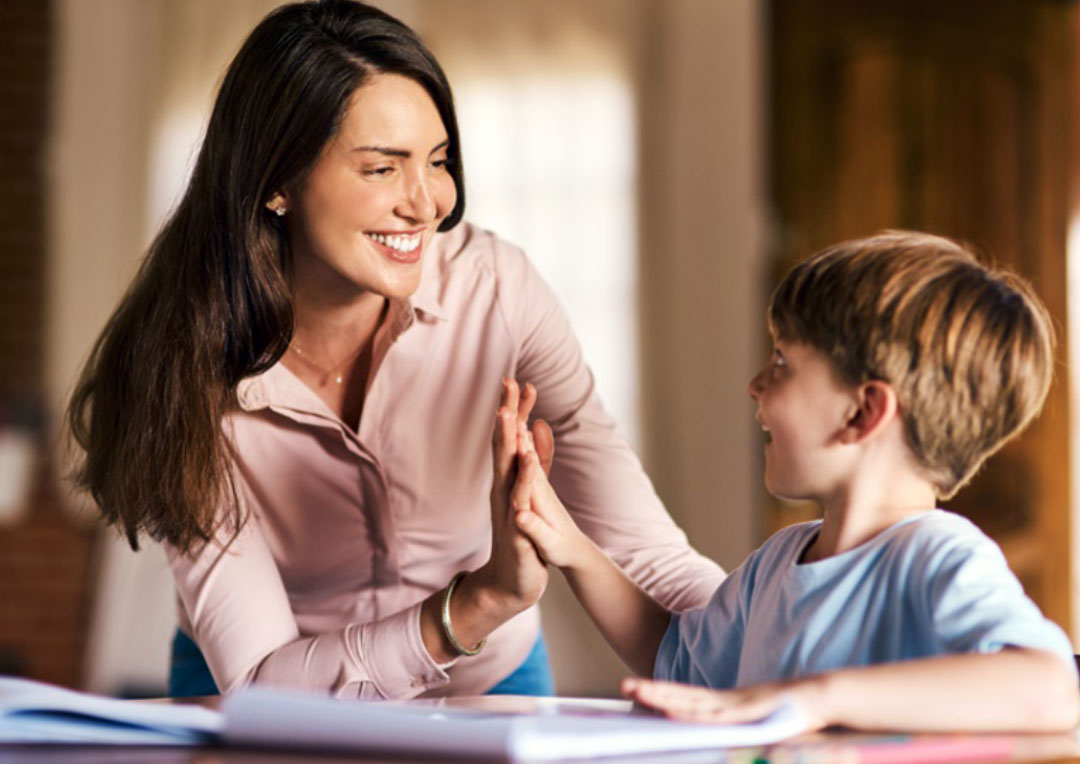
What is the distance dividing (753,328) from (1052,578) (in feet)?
3.89

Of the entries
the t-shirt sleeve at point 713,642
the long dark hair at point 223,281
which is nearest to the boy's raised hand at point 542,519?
the t-shirt sleeve at point 713,642

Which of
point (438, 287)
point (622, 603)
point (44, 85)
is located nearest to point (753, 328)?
point (44, 85)

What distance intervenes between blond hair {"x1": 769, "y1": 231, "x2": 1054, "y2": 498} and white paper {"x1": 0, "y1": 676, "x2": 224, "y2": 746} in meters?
0.49

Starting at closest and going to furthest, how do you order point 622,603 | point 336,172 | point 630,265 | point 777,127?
point 622,603 < point 336,172 < point 777,127 < point 630,265

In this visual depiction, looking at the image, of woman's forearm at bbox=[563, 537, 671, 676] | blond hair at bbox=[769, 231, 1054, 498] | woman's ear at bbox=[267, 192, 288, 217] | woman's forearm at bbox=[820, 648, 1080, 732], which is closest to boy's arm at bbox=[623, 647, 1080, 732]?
woman's forearm at bbox=[820, 648, 1080, 732]

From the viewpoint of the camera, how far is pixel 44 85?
4652 millimetres

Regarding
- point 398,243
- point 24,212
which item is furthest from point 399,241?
point 24,212

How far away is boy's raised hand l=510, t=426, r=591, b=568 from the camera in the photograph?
3.59 ft

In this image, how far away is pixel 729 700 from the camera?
77 cm

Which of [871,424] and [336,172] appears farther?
[336,172]

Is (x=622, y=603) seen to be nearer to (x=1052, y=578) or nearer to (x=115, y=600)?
(x=1052, y=578)

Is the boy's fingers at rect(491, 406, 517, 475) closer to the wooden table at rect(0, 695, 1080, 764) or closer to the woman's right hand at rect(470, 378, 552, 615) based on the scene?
the woman's right hand at rect(470, 378, 552, 615)

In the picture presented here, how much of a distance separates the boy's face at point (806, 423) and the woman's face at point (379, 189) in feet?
1.72

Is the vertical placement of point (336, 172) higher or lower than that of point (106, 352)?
higher
